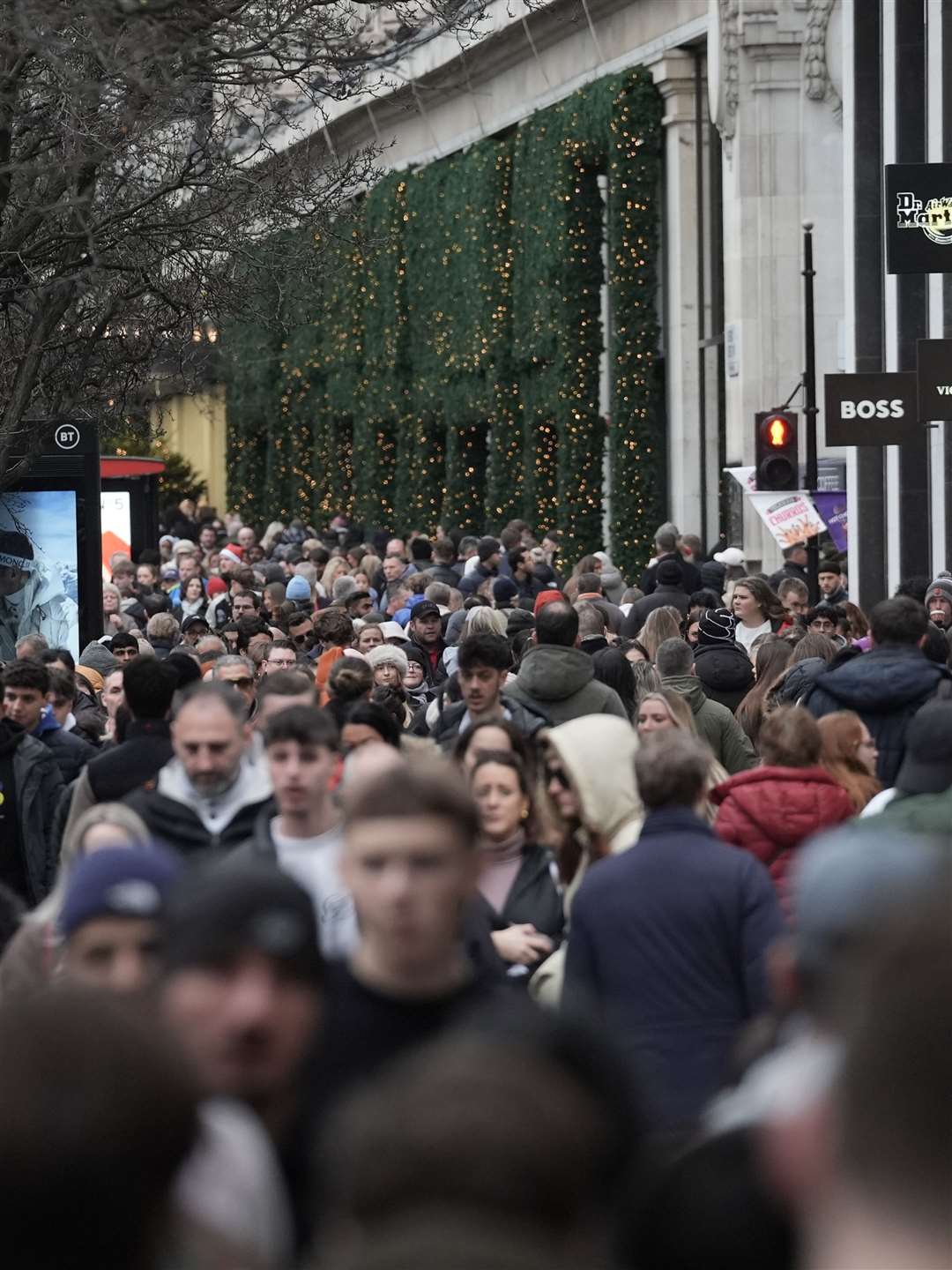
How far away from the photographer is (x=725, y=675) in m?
13.0

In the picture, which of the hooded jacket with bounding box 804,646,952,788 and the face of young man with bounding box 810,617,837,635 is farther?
the face of young man with bounding box 810,617,837,635

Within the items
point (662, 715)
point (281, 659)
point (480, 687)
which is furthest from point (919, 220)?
point (662, 715)

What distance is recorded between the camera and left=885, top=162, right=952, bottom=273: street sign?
1852 centimetres

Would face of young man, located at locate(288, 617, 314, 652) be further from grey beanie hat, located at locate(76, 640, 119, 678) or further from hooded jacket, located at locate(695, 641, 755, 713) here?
hooded jacket, located at locate(695, 641, 755, 713)

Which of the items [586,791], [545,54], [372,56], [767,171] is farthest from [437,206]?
[586,791]

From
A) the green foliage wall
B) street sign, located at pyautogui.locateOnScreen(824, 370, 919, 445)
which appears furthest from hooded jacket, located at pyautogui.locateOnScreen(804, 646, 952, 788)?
the green foliage wall

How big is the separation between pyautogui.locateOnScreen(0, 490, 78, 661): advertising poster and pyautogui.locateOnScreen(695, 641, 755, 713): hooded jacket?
5808 mm

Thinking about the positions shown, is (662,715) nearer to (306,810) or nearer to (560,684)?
(560,684)

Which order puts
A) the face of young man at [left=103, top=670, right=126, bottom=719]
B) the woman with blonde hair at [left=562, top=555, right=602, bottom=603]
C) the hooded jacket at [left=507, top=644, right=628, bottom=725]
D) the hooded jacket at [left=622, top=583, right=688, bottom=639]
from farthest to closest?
the woman with blonde hair at [left=562, top=555, right=602, bottom=603], the hooded jacket at [left=622, top=583, right=688, bottom=639], the face of young man at [left=103, top=670, right=126, bottom=719], the hooded jacket at [left=507, top=644, right=628, bottom=725]

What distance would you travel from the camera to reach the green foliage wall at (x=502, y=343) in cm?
3738

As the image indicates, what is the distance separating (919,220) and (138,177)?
259 inches

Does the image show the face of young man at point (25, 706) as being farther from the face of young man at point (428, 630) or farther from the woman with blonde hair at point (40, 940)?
the face of young man at point (428, 630)

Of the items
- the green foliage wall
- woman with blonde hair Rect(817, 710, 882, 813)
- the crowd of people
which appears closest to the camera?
the crowd of people

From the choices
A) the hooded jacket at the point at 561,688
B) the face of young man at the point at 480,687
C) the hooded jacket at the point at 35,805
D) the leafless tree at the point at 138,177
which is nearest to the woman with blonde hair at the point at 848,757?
the face of young man at the point at 480,687
